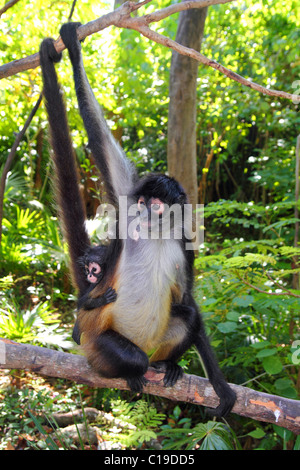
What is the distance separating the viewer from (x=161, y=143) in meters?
9.98

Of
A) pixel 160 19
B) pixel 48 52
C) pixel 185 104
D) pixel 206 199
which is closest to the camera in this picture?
pixel 160 19

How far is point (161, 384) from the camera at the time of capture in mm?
2881

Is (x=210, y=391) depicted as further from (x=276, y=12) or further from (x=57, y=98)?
(x=276, y=12)

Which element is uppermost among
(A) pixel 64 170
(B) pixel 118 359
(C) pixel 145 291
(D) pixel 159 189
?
(A) pixel 64 170

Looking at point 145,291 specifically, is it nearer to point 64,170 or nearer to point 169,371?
point 169,371

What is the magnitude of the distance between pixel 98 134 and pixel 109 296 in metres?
1.08

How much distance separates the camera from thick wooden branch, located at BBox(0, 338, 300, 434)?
264 cm

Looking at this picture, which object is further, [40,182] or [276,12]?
[40,182]

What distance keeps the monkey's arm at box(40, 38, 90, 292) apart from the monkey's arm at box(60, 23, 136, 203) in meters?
0.12

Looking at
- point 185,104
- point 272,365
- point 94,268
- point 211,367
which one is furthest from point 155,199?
point 185,104

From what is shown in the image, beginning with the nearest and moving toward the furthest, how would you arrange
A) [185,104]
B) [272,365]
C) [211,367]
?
[211,367] → [272,365] → [185,104]
